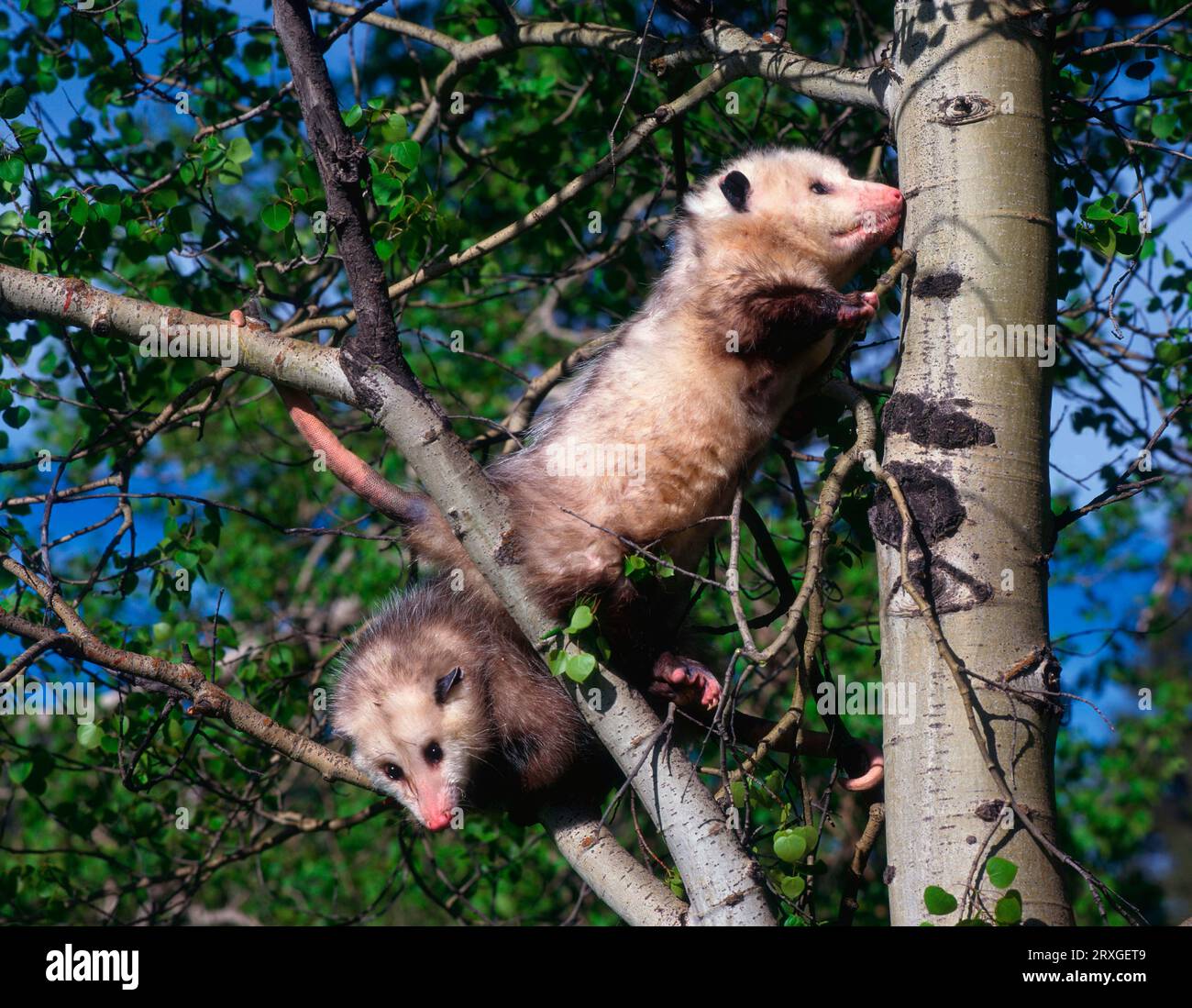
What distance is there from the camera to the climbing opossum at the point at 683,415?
95.7 inches

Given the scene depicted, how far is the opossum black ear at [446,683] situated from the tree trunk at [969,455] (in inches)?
41.5

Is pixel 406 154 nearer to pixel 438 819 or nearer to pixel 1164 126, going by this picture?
pixel 438 819

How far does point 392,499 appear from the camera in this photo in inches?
102

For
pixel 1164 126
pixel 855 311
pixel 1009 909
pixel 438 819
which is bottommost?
pixel 1009 909

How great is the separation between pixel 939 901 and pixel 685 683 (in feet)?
3.02

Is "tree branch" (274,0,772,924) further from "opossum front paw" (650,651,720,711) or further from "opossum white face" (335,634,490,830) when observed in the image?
"opossum white face" (335,634,490,830)

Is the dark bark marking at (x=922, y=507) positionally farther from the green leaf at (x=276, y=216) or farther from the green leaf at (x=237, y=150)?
the green leaf at (x=237, y=150)

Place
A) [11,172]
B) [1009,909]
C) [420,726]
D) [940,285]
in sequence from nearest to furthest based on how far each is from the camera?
[1009,909]
[940,285]
[420,726]
[11,172]

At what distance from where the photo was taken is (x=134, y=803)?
319 cm

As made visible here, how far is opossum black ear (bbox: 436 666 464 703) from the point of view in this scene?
2572mm

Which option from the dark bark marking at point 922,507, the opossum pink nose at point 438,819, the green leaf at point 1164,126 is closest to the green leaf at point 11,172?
the opossum pink nose at point 438,819

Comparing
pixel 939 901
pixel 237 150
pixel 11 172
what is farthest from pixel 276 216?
pixel 939 901

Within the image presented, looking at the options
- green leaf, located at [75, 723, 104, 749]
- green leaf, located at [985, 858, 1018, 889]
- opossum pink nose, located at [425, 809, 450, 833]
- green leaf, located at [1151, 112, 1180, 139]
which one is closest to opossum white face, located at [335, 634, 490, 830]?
opossum pink nose, located at [425, 809, 450, 833]

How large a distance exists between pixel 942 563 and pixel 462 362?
4814 millimetres
